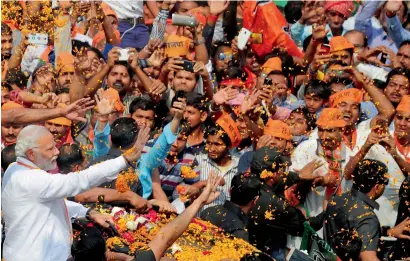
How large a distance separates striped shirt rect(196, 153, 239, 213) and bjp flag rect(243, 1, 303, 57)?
11.0 feet

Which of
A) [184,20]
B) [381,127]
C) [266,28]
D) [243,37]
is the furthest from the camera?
[266,28]

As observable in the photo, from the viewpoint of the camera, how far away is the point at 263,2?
49.5 ft

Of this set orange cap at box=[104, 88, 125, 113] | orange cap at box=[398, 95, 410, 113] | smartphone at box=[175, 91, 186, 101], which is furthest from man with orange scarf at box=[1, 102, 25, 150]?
orange cap at box=[398, 95, 410, 113]

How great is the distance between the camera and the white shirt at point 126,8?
15141 mm

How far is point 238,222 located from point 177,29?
189 inches

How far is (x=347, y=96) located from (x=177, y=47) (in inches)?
90.1

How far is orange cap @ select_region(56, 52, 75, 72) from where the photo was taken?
535 inches

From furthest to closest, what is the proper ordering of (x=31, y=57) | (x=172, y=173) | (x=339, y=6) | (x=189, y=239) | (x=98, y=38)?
(x=31, y=57) → (x=98, y=38) → (x=339, y=6) → (x=172, y=173) → (x=189, y=239)

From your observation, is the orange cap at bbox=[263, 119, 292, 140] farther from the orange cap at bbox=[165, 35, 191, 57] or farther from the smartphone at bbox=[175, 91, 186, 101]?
the orange cap at bbox=[165, 35, 191, 57]

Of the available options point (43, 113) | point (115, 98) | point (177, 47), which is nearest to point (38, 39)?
point (177, 47)

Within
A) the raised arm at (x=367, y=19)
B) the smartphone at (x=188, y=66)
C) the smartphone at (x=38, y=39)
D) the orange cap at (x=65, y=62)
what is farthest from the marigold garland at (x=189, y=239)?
the raised arm at (x=367, y=19)

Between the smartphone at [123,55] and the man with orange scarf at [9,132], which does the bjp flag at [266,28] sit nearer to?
the smartphone at [123,55]

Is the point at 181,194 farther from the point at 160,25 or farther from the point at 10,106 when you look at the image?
the point at 160,25

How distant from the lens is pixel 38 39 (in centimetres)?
1480
